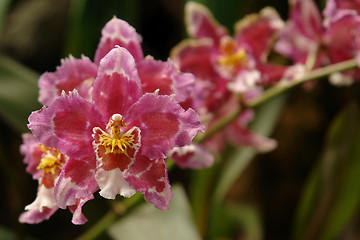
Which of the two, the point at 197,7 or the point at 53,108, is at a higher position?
the point at 197,7

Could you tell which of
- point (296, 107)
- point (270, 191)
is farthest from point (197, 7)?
point (270, 191)

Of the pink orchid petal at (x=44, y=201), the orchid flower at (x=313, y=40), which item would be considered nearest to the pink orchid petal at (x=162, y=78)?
the pink orchid petal at (x=44, y=201)

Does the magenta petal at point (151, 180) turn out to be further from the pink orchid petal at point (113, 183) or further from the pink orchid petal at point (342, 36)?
the pink orchid petal at point (342, 36)

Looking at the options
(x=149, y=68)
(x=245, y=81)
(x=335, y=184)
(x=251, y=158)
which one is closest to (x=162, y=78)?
(x=149, y=68)

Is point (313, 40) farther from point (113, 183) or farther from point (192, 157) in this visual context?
point (113, 183)

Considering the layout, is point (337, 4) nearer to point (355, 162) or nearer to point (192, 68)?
point (192, 68)

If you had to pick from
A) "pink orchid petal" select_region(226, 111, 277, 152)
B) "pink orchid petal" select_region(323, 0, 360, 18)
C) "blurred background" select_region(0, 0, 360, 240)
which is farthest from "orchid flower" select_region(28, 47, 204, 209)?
"blurred background" select_region(0, 0, 360, 240)
